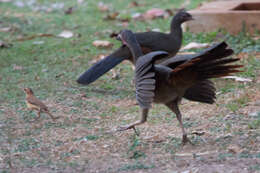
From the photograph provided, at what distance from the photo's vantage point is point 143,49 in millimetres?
6184

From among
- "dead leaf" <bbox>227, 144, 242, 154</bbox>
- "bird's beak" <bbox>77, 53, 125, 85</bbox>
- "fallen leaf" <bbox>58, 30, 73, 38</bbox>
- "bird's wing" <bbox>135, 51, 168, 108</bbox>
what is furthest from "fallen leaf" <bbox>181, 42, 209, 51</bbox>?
"dead leaf" <bbox>227, 144, 242, 154</bbox>

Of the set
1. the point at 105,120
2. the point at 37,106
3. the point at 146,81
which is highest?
the point at 146,81

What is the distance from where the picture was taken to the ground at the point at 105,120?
360 cm

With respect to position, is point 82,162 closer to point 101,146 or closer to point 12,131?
point 101,146

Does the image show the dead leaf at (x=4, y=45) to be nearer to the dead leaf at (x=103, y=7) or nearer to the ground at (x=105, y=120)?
the ground at (x=105, y=120)

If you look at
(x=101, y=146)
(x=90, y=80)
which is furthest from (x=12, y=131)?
(x=90, y=80)

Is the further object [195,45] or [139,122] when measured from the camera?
[195,45]

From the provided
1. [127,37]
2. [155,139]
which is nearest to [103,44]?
[127,37]

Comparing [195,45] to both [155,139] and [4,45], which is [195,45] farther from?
[155,139]

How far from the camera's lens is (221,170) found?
321 cm

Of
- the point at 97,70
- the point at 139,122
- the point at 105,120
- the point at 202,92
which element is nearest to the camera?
the point at 139,122

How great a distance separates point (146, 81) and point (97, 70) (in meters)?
2.25

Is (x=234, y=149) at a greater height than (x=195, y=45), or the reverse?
(x=195, y=45)

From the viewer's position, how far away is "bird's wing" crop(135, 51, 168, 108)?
143 inches
